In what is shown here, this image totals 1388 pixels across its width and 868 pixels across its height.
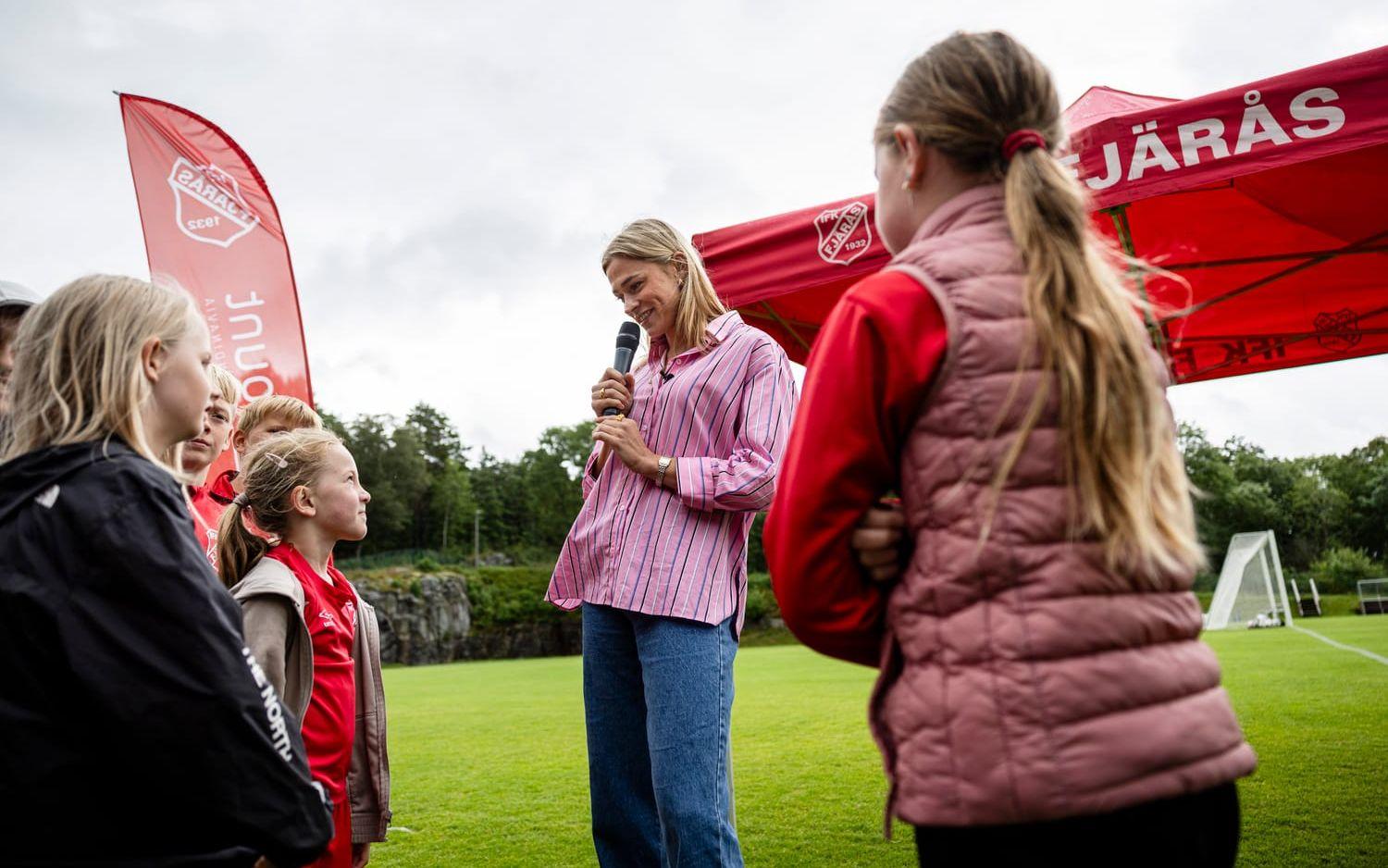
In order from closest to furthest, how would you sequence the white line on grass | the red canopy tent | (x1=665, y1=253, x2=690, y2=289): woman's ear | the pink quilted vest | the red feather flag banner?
the pink quilted vest
(x1=665, y1=253, x2=690, y2=289): woman's ear
the red canopy tent
the red feather flag banner
the white line on grass

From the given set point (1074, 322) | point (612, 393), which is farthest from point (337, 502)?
point (1074, 322)

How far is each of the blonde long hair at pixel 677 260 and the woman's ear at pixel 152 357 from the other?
1.26 metres

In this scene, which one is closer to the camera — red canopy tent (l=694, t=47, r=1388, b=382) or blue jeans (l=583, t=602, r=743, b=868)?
blue jeans (l=583, t=602, r=743, b=868)

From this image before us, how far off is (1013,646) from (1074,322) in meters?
0.40

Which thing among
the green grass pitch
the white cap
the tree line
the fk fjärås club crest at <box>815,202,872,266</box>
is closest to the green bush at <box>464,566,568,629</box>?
the tree line

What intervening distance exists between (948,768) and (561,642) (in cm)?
4216

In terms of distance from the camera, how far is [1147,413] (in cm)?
121

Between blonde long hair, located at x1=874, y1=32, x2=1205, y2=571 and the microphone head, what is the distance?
4.98 ft

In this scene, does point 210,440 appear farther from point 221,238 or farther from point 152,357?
point 221,238

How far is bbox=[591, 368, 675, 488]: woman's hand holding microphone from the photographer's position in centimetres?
236

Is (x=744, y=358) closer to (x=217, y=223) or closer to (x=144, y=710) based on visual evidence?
(x=144, y=710)

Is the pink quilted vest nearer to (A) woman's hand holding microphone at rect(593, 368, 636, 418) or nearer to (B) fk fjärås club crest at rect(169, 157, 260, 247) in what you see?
(A) woman's hand holding microphone at rect(593, 368, 636, 418)

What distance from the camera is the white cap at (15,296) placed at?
7.82ft

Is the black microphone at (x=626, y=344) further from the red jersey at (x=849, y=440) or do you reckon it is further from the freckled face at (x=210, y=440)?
the red jersey at (x=849, y=440)
